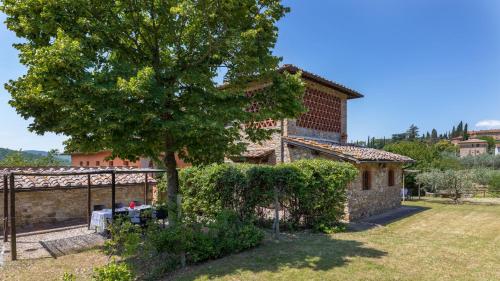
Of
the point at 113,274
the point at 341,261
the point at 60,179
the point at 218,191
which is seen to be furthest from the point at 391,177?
the point at 60,179

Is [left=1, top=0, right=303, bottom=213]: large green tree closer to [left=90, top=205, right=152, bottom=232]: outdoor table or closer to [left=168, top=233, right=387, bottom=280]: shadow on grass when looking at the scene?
[left=168, top=233, right=387, bottom=280]: shadow on grass

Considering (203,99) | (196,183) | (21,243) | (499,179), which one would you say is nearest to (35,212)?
(21,243)

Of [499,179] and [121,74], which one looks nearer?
[121,74]

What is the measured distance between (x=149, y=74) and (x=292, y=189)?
6878 mm

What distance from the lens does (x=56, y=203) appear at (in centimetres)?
1461

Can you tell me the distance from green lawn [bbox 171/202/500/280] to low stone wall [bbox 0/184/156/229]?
10882 millimetres

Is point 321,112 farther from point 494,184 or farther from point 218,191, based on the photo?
point 494,184

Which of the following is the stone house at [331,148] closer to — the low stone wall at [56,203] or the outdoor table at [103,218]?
the outdoor table at [103,218]

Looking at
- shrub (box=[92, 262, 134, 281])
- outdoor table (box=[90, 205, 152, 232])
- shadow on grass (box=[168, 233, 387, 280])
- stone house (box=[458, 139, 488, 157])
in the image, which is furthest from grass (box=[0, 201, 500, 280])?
stone house (box=[458, 139, 488, 157])

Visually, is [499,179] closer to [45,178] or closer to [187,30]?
[187,30]

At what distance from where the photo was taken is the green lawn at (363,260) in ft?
21.8

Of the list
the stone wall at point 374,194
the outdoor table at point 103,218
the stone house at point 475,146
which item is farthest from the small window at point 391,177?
the stone house at point 475,146

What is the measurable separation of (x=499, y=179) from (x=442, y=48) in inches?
746

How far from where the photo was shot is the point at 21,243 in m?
10.7
